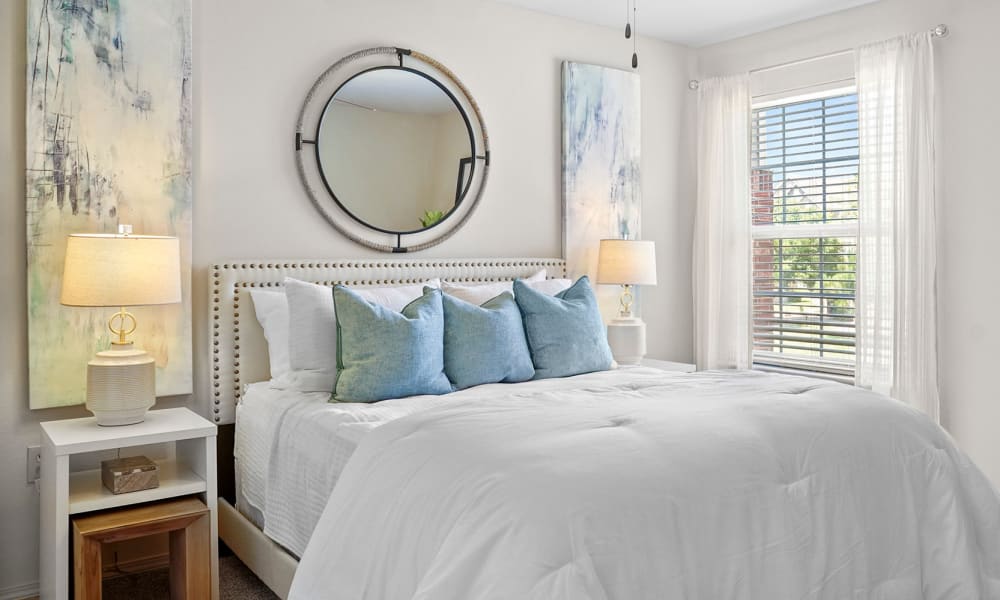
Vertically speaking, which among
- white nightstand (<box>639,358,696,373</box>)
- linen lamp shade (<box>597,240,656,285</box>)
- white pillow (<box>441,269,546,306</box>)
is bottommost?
white nightstand (<box>639,358,696,373</box>)

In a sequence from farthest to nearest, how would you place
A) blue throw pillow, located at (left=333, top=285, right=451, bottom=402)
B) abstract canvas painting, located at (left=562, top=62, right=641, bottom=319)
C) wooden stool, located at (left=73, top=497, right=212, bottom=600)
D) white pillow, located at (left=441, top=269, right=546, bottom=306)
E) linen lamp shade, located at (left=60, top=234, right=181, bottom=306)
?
abstract canvas painting, located at (left=562, top=62, right=641, bottom=319), white pillow, located at (left=441, top=269, right=546, bottom=306), blue throw pillow, located at (left=333, top=285, right=451, bottom=402), linen lamp shade, located at (left=60, top=234, right=181, bottom=306), wooden stool, located at (left=73, top=497, right=212, bottom=600)

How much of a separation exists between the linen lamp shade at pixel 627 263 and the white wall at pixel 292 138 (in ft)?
0.96

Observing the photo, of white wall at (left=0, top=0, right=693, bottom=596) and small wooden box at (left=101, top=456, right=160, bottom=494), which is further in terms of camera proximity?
white wall at (left=0, top=0, right=693, bottom=596)

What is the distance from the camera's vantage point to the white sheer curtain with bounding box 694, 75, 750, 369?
4586 millimetres

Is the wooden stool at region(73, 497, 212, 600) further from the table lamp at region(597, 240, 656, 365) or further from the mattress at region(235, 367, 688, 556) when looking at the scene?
the table lamp at region(597, 240, 656, 365)

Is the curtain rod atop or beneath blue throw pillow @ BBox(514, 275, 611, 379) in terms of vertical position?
atop

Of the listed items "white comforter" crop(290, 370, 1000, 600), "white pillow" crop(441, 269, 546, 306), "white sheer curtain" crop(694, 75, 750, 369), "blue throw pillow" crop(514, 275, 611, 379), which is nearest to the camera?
"white comforter" crop(290, 370, 1000, 600)

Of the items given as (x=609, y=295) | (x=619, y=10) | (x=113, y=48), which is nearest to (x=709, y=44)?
(x=619, y=10)

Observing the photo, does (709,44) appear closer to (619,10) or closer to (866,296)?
(619,10)

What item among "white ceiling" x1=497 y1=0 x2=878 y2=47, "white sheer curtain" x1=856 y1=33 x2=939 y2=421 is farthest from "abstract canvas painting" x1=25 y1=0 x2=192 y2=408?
"white sheer curtain" x1=856 y1=33 x2=939 y2=421

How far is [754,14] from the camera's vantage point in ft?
14.0

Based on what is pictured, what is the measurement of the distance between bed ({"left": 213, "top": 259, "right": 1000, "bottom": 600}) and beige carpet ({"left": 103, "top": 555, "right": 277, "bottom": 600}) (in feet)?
0.60

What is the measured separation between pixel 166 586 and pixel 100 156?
1623 mm

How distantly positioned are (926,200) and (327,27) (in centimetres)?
294
